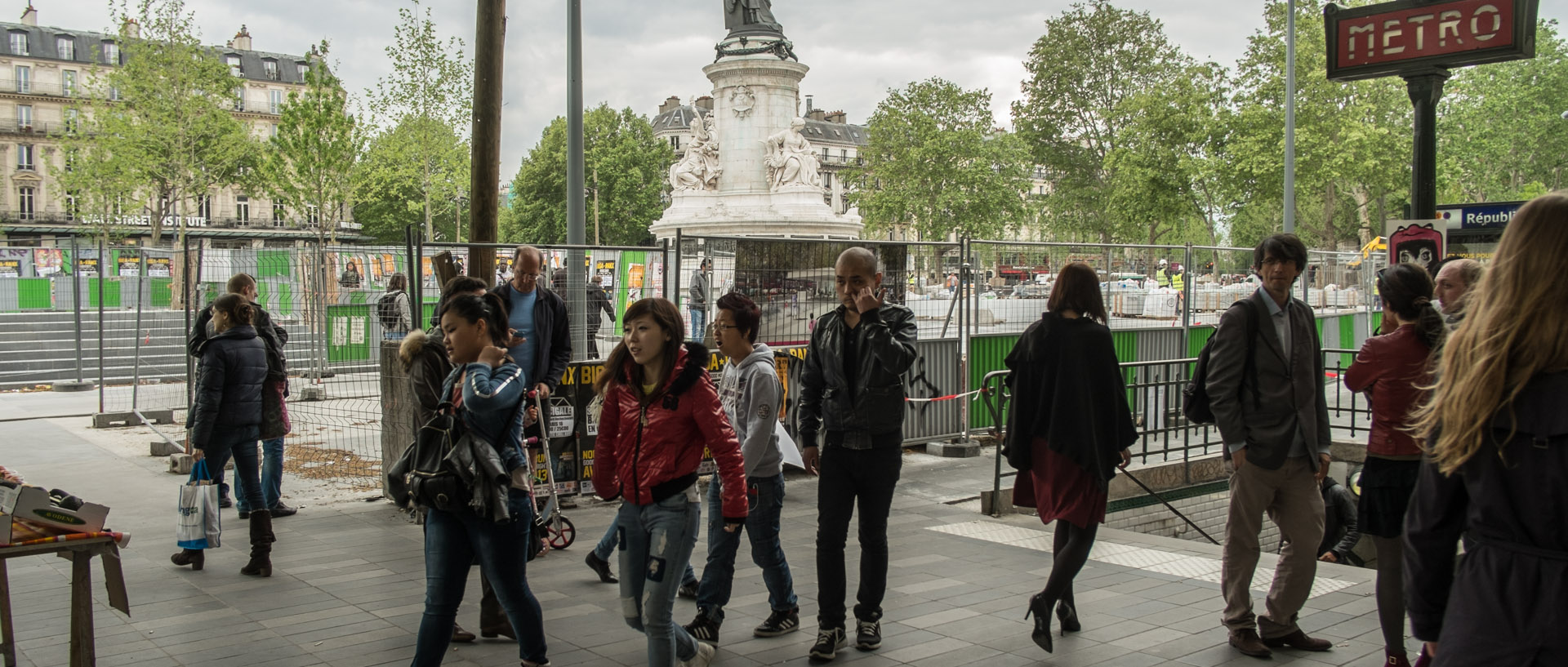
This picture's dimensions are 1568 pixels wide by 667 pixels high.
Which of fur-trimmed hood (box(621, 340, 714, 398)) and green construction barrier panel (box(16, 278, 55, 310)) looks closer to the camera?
fur-trimmed hood (box(621, 340, 714, 398))

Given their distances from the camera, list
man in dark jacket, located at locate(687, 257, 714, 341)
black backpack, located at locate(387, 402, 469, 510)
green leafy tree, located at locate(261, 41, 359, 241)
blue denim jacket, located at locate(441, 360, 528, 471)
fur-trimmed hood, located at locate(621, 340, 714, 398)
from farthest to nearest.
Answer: green leafy tree, located at locate(261, 41, 359, 241)
man in dark jacket, located at locate(687, 257, 714, 341)
fur-trimmed hood, located at locate(621, 340, 714, 398)
blue denim jacket, located at locate(441, 360, 528, 471)
black backpack, located at locate(387, 402, 469, 510)

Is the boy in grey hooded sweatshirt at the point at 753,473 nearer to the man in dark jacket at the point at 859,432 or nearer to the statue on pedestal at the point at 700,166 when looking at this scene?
the man in dark jacket at the point at 859,432

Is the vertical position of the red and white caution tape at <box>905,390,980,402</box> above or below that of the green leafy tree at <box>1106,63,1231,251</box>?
below

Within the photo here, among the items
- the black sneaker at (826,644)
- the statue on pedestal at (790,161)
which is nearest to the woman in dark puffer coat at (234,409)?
the black sneaker at (826,644)

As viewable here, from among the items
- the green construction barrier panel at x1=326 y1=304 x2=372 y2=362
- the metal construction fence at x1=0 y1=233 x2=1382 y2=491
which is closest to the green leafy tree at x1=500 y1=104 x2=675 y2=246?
the metal construction fence at x1=0 y1=233 x2=1382 y2=491

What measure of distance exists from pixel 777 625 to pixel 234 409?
374 cm

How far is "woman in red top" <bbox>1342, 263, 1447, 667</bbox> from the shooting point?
468 centimetres

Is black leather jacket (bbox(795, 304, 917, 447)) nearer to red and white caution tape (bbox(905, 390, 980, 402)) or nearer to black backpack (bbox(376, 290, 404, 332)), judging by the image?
black backpack (bbox(376, 290, 404, 332))

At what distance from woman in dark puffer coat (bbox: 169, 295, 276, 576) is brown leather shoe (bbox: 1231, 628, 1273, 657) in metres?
5.27

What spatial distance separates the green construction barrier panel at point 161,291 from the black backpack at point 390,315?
233 inches

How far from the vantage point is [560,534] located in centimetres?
729

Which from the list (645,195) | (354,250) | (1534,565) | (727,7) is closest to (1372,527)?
(1534,565)

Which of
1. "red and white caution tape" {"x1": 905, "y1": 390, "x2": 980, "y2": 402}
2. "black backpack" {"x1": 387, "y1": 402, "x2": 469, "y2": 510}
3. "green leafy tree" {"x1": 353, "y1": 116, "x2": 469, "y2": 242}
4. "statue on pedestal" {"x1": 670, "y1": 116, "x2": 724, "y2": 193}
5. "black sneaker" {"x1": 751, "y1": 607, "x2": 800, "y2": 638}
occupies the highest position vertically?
"green leafy tree" {"x1": 353, "y1": 116, "x2": 469, "y2": 242}

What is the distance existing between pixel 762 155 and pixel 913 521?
2102cm
